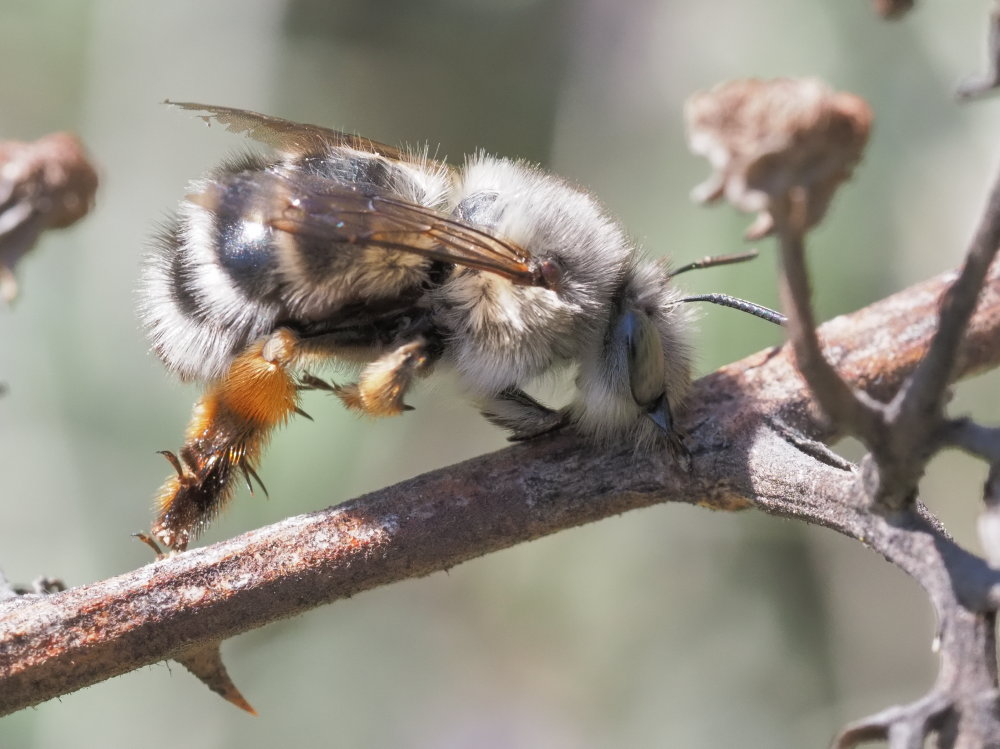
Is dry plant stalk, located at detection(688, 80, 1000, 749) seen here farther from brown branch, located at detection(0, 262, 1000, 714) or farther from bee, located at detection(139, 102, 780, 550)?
bee, located at detection(139, 102, 780, 550)

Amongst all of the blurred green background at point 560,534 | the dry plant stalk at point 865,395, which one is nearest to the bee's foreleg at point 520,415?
the dry plant stalk at point 865,395

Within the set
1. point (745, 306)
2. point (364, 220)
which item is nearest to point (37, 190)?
point (364, 220)

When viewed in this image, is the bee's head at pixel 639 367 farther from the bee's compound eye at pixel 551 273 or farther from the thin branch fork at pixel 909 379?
the thin branch fork at pixel 909 379

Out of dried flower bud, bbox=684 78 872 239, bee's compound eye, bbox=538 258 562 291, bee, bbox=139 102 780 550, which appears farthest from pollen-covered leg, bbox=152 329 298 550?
dried flower bud, bbox=684 78 872 239

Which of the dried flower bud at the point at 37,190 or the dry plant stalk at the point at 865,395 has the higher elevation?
the dried flower bud at the point at 37,190

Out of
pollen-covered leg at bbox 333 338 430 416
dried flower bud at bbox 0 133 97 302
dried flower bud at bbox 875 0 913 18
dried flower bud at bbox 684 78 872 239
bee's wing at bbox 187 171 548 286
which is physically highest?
bee's wing at bbox 187 171 548 286
